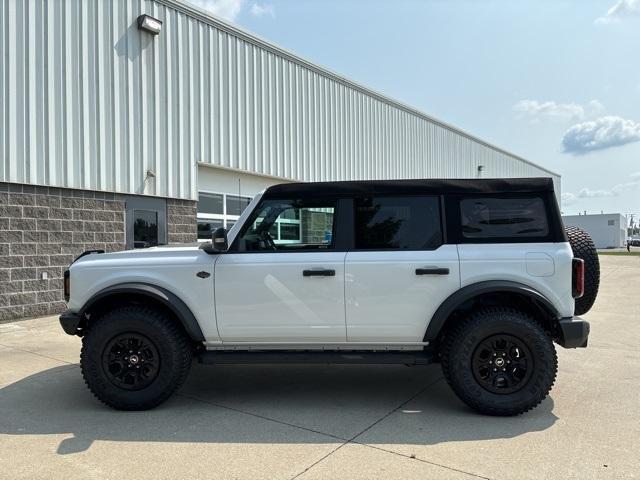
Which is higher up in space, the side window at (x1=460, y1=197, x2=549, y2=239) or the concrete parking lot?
the side window at (x1=460, y1=197, x2=549, y2=239)

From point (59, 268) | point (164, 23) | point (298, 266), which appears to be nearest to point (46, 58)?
point (164, 23)

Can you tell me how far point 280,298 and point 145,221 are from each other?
268 inches

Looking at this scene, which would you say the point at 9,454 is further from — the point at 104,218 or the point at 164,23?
the point at 164,23

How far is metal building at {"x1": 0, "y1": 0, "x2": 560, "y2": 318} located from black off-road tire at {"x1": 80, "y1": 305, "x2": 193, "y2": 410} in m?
4.97

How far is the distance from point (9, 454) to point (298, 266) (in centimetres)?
242

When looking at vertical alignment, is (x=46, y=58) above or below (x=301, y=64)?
below

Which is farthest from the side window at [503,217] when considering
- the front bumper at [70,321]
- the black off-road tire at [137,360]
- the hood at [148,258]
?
the front bumper at [70,321]

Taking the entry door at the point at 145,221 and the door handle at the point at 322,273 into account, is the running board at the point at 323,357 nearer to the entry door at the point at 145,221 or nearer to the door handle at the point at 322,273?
the door handle at the point at 322,273

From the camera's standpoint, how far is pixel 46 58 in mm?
8383

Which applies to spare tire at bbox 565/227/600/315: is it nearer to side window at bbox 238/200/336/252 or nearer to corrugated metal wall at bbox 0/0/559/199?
side window at bbox 238/200/336/252

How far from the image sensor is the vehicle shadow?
3719 mm

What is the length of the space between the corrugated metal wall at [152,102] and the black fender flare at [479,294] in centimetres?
725

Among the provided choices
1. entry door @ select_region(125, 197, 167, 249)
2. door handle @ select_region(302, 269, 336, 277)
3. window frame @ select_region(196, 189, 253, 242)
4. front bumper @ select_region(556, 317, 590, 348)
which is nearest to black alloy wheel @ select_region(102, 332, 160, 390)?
door handle @ select_region(302, 269, 336, 277)

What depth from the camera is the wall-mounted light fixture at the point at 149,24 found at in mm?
9586
